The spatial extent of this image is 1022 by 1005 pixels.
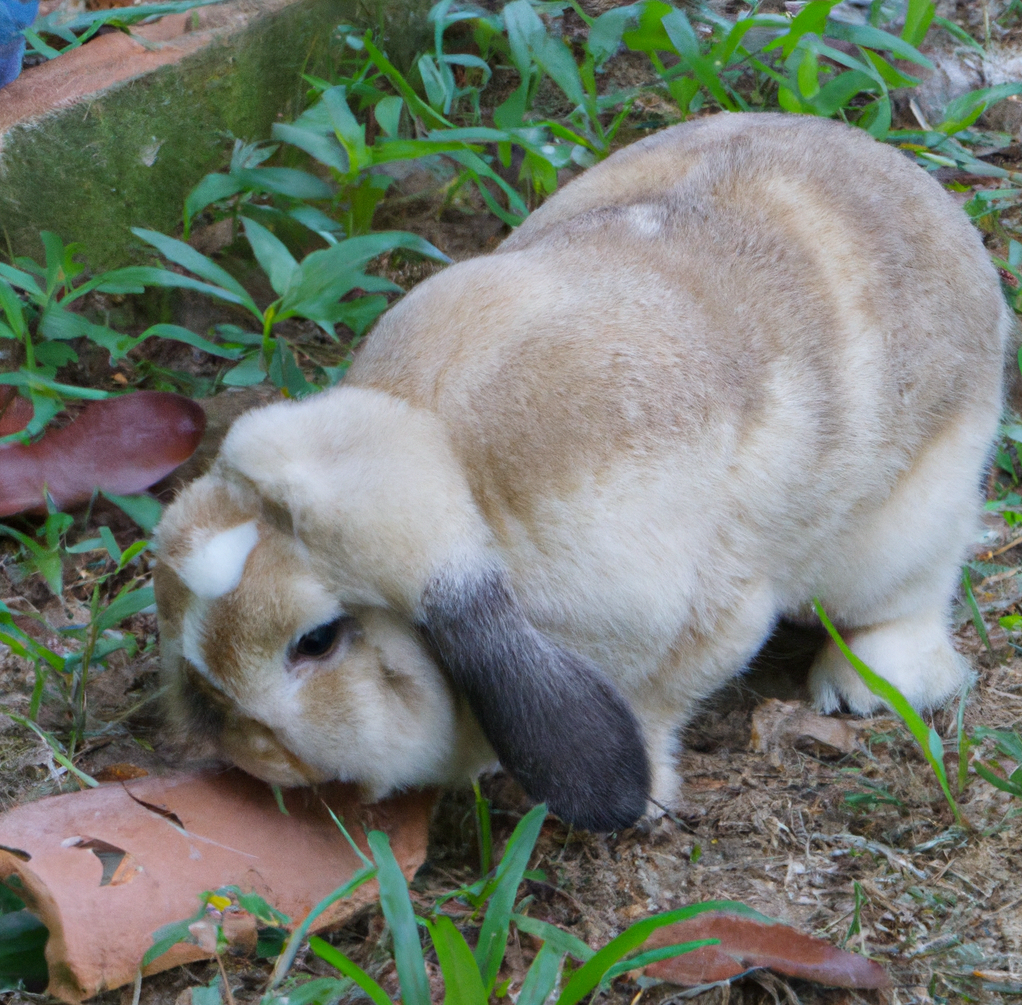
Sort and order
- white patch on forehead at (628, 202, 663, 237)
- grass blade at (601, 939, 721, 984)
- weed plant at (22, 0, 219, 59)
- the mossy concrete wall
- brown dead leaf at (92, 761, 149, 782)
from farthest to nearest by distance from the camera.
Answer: weed plant at (22, 0, 219, 59)
the mossy concrete wall
white patch on forehead at (628, 202, 663, 237)
brown dead leaf at (92, 761, 149, 782)
grass blade at (601, 939, 721, 984)

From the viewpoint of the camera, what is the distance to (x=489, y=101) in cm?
479

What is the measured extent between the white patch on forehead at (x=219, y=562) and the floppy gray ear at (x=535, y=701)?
1.19 ft

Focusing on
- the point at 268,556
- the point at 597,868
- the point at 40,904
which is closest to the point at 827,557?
the point at 597,868

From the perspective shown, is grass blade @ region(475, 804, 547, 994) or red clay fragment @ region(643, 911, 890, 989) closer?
grass blade @ region(475, 804, 547, 994)

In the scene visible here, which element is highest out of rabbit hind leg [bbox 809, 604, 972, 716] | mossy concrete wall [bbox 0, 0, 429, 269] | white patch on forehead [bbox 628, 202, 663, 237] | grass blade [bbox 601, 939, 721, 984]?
mossy concrete wall [bbox 0, 0, 429, 269]

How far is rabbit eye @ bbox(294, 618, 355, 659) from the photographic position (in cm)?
232

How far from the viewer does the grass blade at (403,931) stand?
77.2 inches

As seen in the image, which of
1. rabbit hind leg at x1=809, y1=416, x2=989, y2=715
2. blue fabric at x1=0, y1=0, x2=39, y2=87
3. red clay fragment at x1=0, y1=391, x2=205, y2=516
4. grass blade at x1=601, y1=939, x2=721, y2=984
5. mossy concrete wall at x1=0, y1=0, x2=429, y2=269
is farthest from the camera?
mossy concrete wall at x1=0, y1=0, x2=429, y2=269

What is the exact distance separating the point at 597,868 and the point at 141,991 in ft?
3.14

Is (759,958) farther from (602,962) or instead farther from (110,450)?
(110,450)

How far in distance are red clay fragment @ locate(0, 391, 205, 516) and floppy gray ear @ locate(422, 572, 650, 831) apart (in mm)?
1382

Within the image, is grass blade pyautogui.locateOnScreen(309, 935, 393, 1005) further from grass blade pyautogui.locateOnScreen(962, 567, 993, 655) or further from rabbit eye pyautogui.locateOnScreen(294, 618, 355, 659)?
grass blade pyautogui.locateOnScreen(962, 567, 993, 655)

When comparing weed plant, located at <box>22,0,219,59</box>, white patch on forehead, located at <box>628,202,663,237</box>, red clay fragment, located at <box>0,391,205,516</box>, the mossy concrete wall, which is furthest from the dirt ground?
weed plant, located at <box>22,0,219,59</box>

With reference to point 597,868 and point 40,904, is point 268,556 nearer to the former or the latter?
point 40,904
